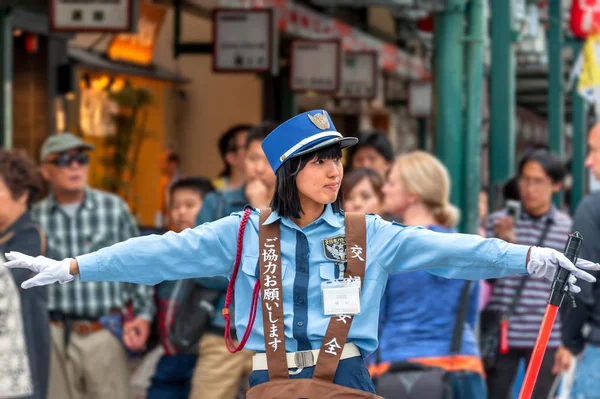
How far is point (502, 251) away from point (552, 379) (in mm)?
3576

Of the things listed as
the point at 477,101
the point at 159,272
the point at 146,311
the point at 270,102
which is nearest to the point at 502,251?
the point at 159,272

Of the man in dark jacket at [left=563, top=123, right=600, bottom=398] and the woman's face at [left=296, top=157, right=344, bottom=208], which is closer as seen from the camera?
the woman's face at [left=296, top=157, right=344, bottom=208]

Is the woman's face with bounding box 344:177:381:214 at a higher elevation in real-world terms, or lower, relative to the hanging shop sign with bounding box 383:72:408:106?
lower

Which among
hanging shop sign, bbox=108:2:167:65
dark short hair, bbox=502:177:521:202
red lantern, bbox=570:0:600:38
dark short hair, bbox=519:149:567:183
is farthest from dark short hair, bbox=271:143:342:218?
red lantern, bbox=570:0:600:38

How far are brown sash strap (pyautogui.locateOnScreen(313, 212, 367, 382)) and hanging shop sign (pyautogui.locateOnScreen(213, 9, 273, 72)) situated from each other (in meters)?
9.02

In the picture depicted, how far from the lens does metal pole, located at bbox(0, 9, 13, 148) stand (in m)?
10.5

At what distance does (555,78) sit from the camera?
71.9 feet

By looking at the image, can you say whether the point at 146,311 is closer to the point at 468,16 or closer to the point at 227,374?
the point at 227,374

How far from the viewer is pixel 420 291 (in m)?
5.93

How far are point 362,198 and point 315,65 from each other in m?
8.86

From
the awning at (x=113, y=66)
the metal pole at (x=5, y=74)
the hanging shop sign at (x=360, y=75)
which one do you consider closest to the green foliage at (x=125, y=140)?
the awning at (x=113, y=66)

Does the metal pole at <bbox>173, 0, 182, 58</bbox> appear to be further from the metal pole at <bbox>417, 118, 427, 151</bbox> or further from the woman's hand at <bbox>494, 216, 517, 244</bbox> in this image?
the metal pole at <bbox>417, 118, 427, 151</bbox>

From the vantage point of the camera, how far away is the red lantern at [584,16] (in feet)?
57.7

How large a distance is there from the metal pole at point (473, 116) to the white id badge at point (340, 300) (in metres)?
6.00
